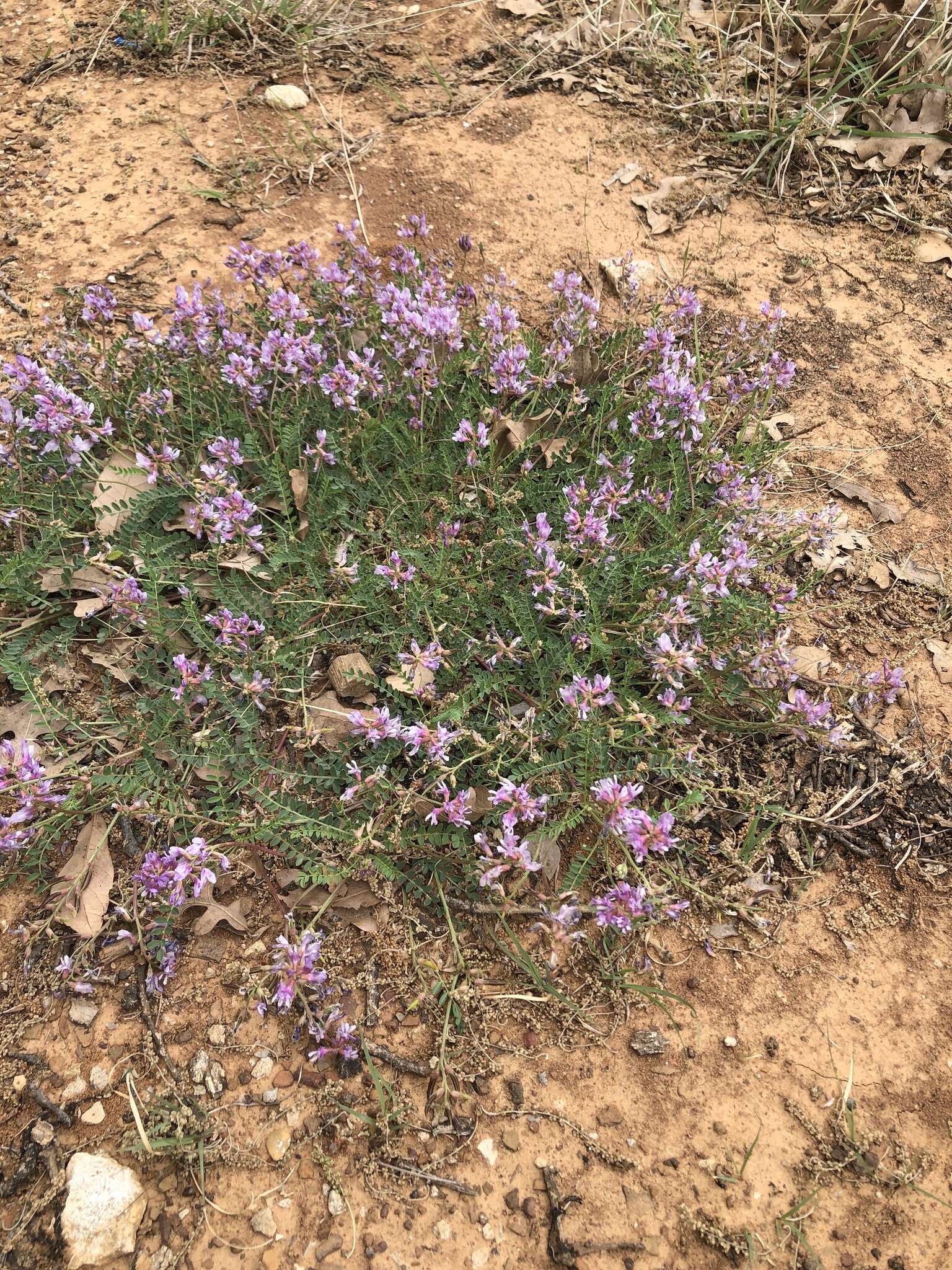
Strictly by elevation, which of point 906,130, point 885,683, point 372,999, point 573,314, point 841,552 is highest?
point 906,130

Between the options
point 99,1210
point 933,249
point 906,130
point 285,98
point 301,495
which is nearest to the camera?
point 99,1210

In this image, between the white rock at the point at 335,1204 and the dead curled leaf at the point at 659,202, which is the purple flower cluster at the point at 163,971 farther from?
the dead curled leaf at the point at 659,202

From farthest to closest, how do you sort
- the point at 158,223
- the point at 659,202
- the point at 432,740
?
the point at 659,202, the point at 158,223, the point at 432,740


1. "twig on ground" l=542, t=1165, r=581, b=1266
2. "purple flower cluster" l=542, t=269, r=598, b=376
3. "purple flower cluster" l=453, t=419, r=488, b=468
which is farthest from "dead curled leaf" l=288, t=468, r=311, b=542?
"twig on ground" l=542, t=1165, r=581, b=1266

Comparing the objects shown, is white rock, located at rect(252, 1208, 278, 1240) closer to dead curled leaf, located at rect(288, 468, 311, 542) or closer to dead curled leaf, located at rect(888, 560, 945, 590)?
dead curled leaf, located at rect(288, 468, 311, 542)

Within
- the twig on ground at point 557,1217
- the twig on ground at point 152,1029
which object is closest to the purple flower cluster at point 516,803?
the twig on ground at point 557,1217

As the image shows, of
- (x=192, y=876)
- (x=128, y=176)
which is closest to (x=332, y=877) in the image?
(x=192, y=876)

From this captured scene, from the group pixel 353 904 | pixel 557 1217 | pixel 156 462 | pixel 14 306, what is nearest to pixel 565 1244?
pixel 557 1217

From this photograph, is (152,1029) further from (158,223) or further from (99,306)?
(158,223)
